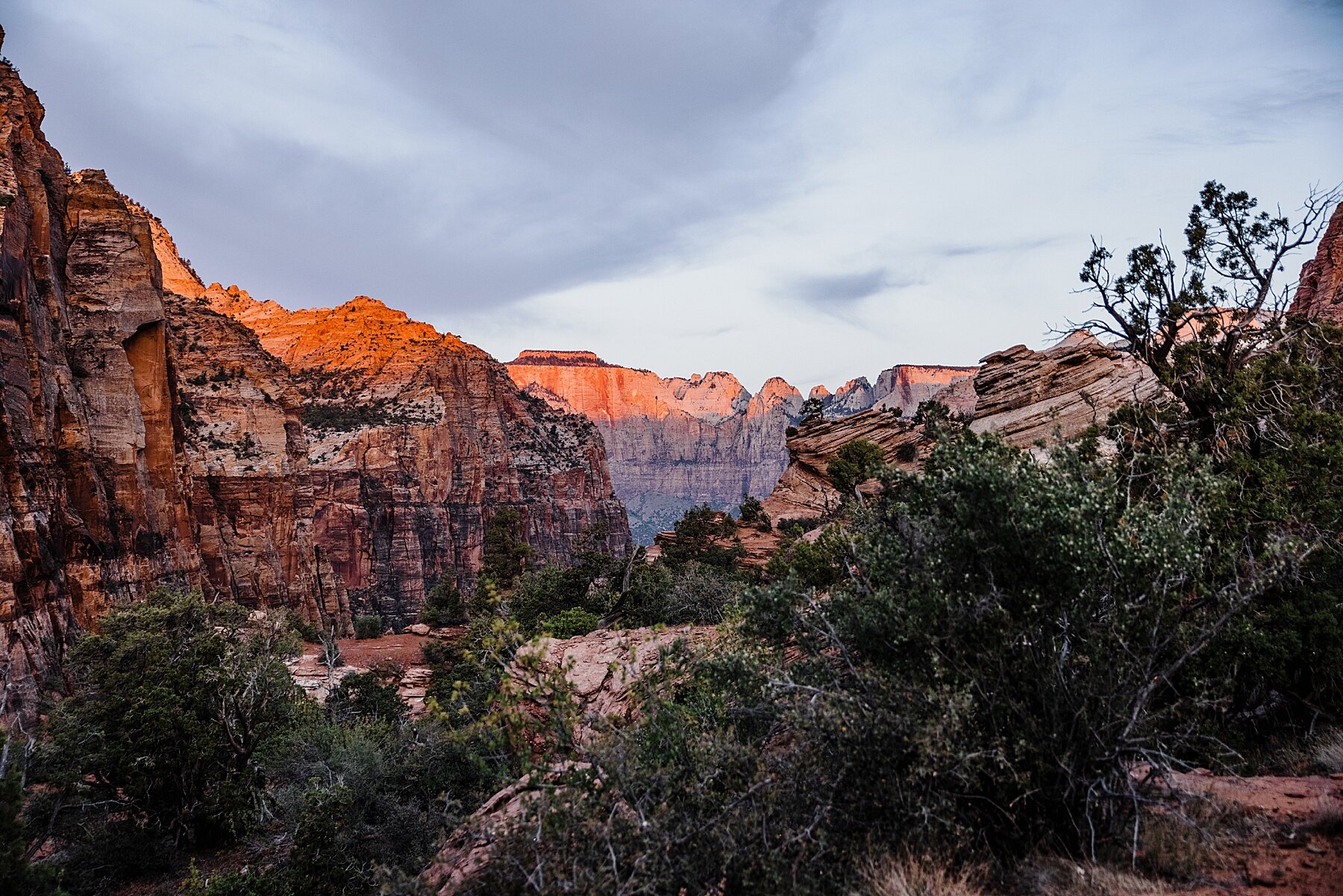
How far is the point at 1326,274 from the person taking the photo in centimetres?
4444

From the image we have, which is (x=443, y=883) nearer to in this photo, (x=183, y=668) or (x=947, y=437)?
(x=947, y=437)

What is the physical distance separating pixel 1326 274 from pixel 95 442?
238 ft

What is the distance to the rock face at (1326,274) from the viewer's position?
41438mm

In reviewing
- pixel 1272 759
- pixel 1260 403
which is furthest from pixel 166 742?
pixel 1260 403

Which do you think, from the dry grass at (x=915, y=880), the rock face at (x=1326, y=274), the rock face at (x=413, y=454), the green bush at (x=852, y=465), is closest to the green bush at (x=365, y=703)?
the dry grass at (x=915, y=880)

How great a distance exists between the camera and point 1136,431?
13062mm

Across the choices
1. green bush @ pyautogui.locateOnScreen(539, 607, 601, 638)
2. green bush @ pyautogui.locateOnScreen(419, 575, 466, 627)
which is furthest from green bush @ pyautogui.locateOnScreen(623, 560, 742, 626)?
green bush @ pyautogui.locateOnScreen(419, 575, 466, 627)

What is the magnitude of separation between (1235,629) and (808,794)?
508 cm

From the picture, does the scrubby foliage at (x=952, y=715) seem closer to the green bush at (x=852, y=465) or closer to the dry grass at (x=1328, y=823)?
the dry grass at (x=1328, y=823)

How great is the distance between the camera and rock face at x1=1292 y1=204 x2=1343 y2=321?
1631 inches

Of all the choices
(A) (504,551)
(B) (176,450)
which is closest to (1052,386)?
(A) (504,551)

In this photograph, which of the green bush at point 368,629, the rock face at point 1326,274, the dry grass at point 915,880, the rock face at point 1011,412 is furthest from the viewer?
the green bush at point 368,629

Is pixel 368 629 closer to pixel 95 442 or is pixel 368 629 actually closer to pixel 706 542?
pixel 95 442

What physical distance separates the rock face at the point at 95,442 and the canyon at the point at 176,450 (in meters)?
0.09
